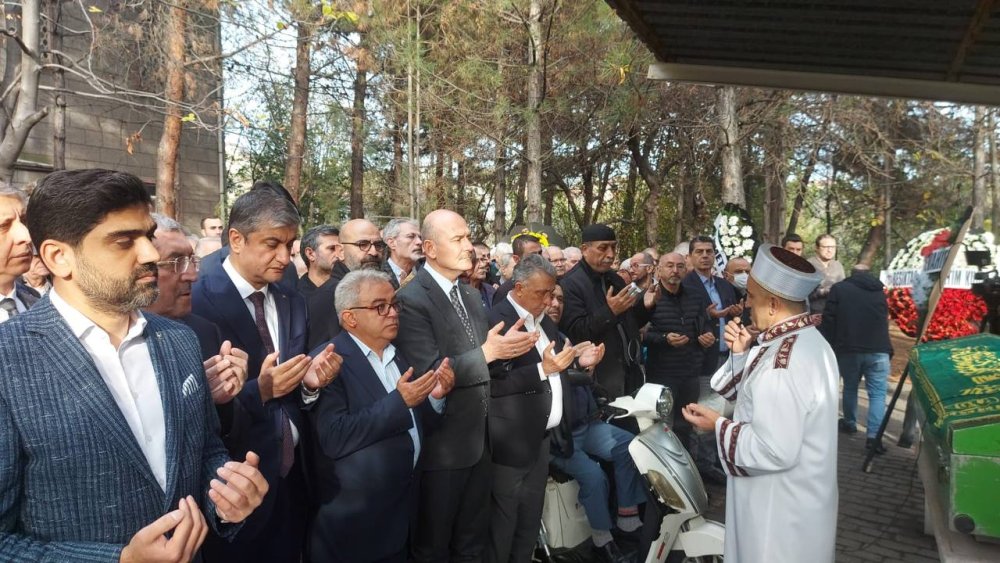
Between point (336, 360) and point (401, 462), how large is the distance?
63 cm

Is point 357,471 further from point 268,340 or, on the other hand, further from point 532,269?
point 532,269

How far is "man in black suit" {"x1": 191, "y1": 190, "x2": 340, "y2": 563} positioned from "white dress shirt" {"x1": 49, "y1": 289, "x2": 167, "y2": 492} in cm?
81

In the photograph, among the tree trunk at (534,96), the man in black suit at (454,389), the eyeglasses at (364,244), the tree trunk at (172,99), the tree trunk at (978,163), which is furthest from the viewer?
the tree trunk at (978,163)

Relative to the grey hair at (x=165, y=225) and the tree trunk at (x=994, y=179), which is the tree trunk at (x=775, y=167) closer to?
the tree trunk at (x=994, y=179)

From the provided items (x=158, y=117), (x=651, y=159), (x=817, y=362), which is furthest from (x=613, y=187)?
(x=817, y=362)

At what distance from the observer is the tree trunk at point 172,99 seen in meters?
9.45

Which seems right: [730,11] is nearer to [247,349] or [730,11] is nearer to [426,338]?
[426,338]

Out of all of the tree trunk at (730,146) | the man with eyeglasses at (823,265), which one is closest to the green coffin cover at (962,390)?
the man with eyeglasses at (823,265)

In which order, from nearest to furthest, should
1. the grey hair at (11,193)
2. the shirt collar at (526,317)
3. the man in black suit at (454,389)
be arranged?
the grey hair at (11,193) → the man in black suit at (454,389) → the shirt collar at (526,317)

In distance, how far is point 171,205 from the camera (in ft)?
37.1

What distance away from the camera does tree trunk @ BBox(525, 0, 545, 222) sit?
11.1 meters

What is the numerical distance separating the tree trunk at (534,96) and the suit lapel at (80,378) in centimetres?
1040

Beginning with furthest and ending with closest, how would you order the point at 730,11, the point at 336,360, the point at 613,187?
the point at 613,187 → the point at 730,11 → the point at 336,360

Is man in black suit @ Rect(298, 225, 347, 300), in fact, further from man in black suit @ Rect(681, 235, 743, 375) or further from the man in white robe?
man in black suit @ Rect(681, 235, 743, 375)
